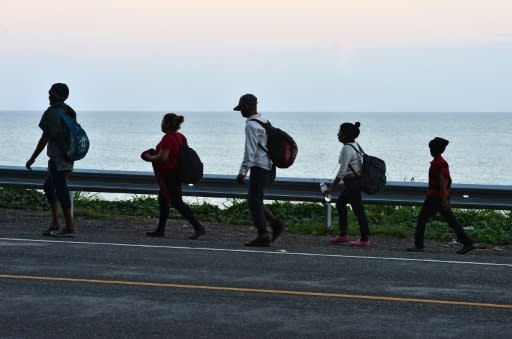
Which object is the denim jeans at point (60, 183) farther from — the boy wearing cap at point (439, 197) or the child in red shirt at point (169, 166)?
the boy wearing cap at point (439, 197)

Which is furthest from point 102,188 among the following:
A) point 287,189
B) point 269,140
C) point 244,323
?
point 244,323

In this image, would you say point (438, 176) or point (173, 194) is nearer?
point (438, 176)

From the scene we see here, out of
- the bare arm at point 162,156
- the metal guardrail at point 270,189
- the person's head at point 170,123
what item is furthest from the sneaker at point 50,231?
the metal guardrail at point 270,189

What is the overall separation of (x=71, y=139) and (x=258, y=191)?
7.94 ft

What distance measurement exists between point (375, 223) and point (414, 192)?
1.48 metres

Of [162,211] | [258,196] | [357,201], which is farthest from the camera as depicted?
[162,211]

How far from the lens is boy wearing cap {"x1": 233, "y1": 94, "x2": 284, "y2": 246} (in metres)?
12.5

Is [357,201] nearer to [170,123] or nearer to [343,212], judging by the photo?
[343,212]

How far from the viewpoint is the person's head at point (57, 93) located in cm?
1302

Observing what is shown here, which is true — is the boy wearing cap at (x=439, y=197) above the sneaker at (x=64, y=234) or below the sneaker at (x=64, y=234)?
above

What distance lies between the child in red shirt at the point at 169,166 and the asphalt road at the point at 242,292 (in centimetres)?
112

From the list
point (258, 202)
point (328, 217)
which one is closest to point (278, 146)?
point (258, 202)

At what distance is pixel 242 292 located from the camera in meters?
9.40

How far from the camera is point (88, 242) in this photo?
12.6m
